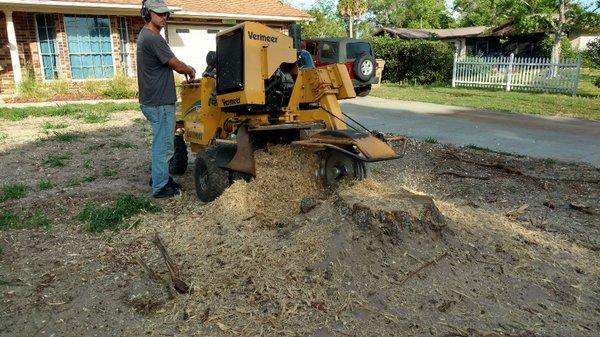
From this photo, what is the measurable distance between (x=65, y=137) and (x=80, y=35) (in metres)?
8.93

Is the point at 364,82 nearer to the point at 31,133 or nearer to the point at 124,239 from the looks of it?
the point at 31,133

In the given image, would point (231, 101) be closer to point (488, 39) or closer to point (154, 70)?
point (154, 70)

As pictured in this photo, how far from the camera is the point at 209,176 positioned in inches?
204

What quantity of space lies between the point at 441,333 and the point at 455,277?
0.60 metres

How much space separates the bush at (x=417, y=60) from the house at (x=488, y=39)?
962 cm

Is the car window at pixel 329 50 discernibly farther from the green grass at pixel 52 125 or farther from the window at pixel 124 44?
the green grass at pixel 52 125

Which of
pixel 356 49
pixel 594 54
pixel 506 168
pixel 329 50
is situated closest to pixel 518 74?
pixel 594 54

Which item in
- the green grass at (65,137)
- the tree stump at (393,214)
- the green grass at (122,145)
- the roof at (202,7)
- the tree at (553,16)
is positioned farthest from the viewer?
the tree at (553,16)

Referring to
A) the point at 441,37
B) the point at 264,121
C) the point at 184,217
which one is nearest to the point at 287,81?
the point at 264,121

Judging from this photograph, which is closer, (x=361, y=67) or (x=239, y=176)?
(x=239, y=176)

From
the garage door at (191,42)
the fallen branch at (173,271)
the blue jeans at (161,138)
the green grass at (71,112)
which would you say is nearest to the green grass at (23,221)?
the blue jeans at (161,138)

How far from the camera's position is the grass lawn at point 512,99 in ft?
41.6

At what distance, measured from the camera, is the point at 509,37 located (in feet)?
116

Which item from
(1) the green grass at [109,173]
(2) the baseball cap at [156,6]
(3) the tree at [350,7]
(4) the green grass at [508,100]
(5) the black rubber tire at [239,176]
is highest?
(3) the tree at [350,7]
